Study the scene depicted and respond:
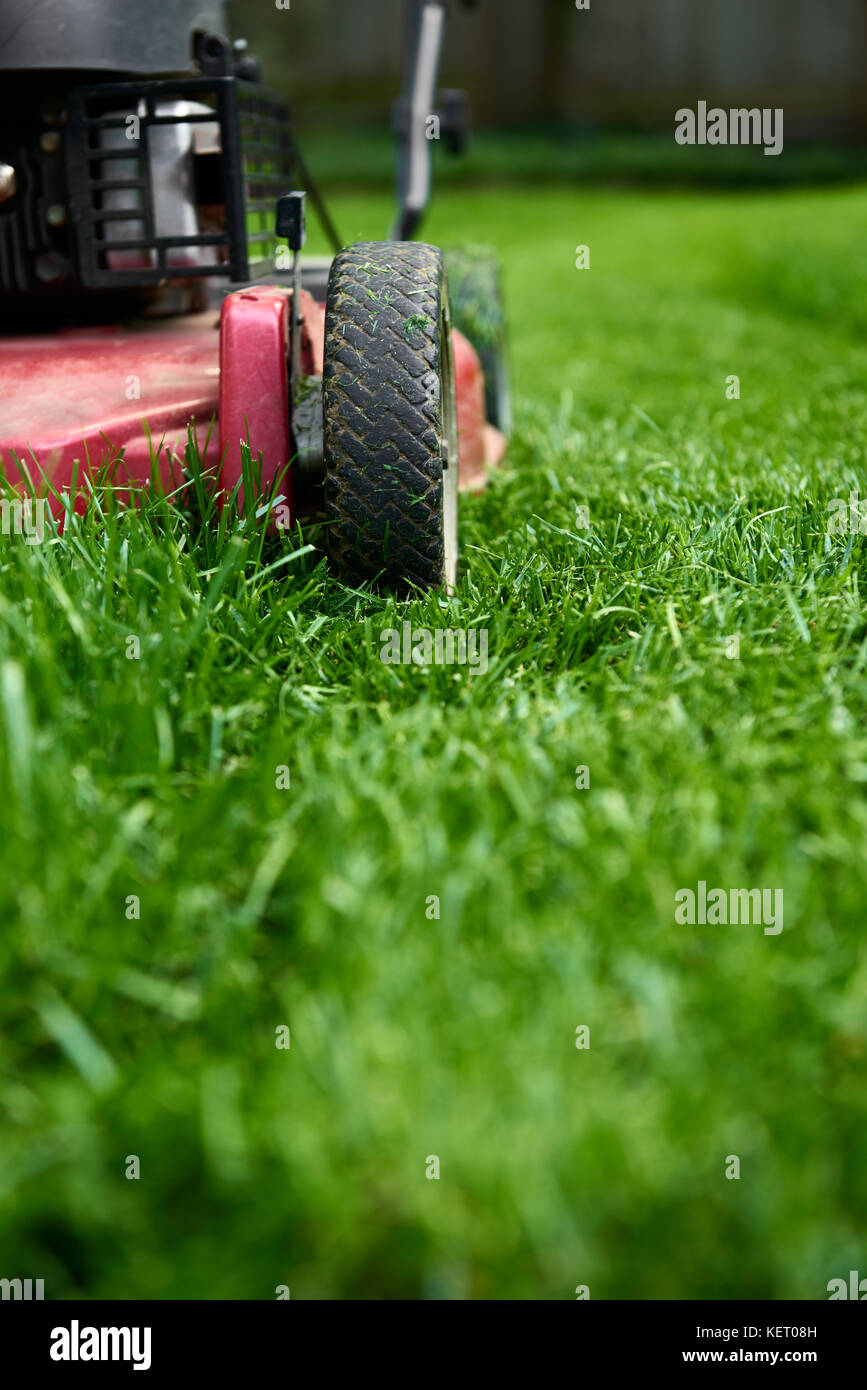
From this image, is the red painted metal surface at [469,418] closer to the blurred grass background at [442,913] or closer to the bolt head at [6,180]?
the blurred grass background at [442,913]

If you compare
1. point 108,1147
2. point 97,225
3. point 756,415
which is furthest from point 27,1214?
point 756,415

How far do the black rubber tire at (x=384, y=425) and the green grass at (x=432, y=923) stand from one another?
86mm

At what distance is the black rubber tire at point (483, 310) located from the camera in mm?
3264

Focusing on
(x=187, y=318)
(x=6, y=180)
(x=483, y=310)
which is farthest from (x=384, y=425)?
(x=483, y=310)

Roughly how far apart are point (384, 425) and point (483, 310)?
1.52 m

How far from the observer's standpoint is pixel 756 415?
143 inches

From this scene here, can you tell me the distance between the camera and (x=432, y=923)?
1236 mm

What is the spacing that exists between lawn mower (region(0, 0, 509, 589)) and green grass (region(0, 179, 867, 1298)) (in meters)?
0.12

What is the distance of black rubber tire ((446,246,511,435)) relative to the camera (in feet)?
10.7

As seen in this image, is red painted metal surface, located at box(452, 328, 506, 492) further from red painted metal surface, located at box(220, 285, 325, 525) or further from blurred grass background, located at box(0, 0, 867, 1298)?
red painted metal surface, located at box(220, 285, 325, 525)

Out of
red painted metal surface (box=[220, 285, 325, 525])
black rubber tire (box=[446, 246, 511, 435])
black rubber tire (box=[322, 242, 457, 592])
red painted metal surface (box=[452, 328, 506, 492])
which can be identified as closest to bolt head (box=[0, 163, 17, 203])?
red painted metal surface (box=[220, 285, 325, 525])

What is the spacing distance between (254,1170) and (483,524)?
1759 millimetres

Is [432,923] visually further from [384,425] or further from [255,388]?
[255,388]

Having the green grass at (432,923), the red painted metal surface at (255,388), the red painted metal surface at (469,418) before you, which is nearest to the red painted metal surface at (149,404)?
the red painted metal surface at (255,388)
